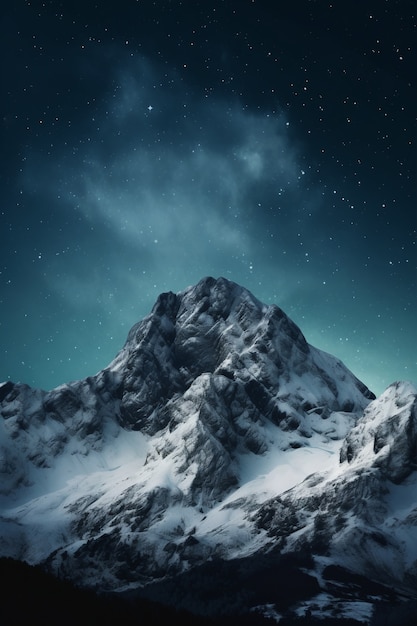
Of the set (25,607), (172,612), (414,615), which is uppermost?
(25,607)

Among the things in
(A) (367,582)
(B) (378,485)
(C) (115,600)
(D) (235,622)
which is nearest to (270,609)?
Answer: (D) (235,622)

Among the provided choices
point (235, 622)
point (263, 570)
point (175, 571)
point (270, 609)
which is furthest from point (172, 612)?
point (175, 571)

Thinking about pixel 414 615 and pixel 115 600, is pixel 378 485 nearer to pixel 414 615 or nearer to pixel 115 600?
pixel 414 615

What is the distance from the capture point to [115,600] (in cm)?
14475

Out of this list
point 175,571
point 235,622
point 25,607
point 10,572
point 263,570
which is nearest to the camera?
point 25,607

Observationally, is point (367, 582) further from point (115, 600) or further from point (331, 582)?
point (115, 600)

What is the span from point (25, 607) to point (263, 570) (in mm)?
87691

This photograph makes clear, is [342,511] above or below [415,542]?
above

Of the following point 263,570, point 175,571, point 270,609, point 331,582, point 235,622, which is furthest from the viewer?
point 175,571

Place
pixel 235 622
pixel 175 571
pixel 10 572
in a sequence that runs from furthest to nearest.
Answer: pixel 175 571 < pixel 235 622 < pixel 10 572

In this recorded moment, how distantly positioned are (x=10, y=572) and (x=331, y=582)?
92.0 meters

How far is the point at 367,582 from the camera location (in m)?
167

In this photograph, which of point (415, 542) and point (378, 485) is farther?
point (378, 485)

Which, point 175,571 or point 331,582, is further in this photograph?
point 175,571
